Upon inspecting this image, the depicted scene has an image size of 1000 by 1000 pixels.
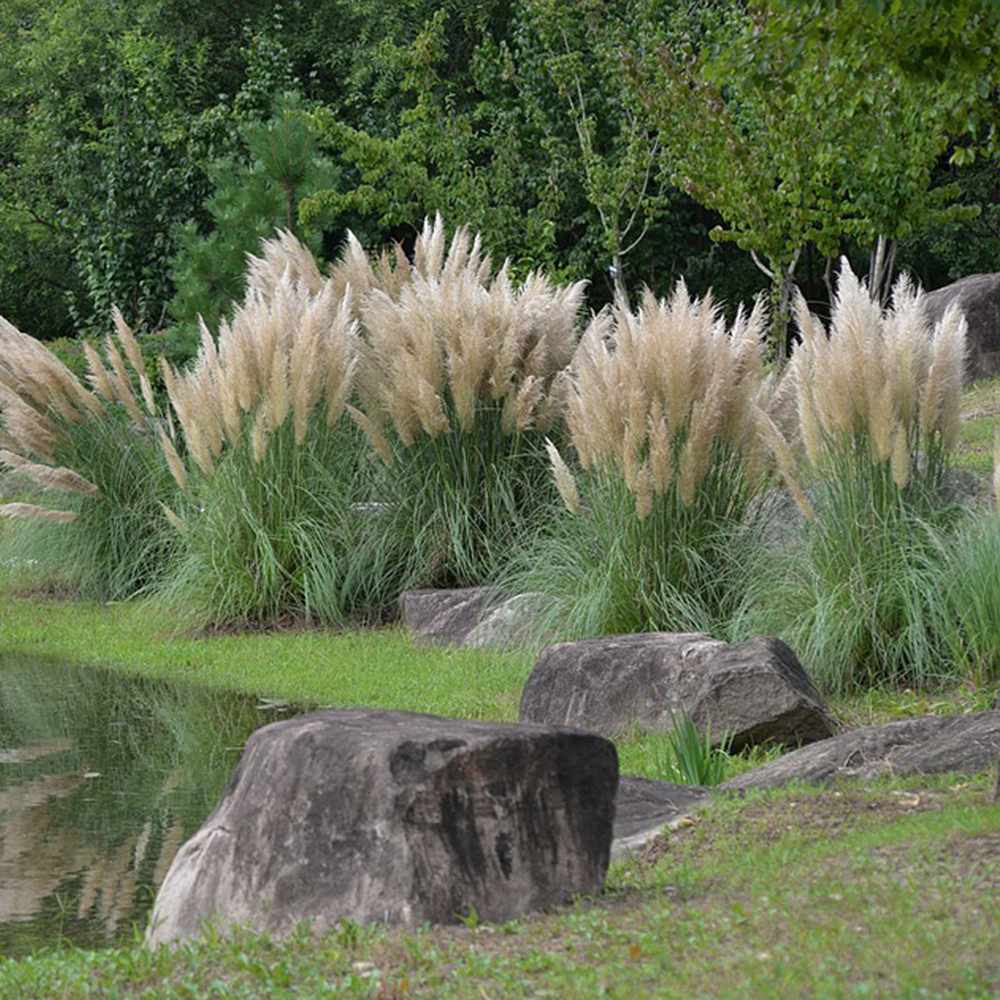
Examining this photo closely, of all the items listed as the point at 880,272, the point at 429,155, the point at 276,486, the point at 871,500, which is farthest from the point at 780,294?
the point at 871,500

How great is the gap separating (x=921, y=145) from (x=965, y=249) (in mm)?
8472

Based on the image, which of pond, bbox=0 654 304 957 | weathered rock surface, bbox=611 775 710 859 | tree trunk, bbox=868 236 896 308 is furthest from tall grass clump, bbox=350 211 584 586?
tree trunk, bbox=868 236 896 308

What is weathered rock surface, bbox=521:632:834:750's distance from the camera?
24.4 ft

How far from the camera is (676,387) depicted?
30.4 ft

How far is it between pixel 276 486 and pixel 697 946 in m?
7.38

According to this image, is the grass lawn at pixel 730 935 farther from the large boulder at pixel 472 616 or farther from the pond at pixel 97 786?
the large boulder at pixel 472 616

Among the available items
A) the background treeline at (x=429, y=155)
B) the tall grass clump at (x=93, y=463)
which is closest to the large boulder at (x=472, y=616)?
the tall grass clump at (x=93, y=463)

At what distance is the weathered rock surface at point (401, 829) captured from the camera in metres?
4.69

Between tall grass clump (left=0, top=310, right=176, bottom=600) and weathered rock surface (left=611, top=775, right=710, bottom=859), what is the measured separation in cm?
692

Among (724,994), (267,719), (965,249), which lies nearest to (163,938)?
(724,994)

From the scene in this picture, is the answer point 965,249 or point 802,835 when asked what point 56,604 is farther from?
point 965,249

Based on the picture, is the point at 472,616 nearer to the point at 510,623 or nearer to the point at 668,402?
the point at 510,623

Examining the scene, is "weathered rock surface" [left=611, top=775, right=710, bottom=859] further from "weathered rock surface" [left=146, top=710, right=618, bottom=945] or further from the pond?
the pond

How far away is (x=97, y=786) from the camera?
25.9 feet
